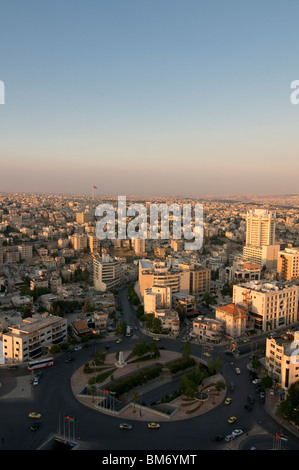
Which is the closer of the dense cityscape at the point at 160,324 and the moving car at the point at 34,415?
the moving car at the point at 34,415

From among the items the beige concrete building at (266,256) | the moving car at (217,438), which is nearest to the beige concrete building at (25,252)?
the beige concrete building at (266,256)

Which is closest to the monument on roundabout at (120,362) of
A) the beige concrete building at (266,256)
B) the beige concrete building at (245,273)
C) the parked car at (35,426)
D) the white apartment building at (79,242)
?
the parked car at (35,426)

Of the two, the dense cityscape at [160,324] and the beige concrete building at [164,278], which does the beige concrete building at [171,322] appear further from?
the beige concrete building at [164,278]

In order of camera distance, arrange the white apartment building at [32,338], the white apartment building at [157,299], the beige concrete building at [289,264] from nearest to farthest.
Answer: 1. the white apartment building at [32,338]
2. the white apartment building at [157,299]
3. the beige concrete building at [289,264]

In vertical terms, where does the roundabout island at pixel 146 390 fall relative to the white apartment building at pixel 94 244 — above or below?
below

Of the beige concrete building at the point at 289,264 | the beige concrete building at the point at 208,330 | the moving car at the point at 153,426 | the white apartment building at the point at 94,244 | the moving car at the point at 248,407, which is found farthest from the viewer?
the white apartment building at the point at 94,244

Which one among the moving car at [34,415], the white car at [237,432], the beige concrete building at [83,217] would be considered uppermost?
the beige concrete building at [83,217]

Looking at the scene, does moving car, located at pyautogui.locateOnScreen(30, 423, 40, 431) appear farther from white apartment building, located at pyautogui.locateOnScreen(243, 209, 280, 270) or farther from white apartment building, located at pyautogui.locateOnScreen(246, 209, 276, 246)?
white apartment building, located at pyautogui.locateOnScreen(246, 209, 276, 246)
